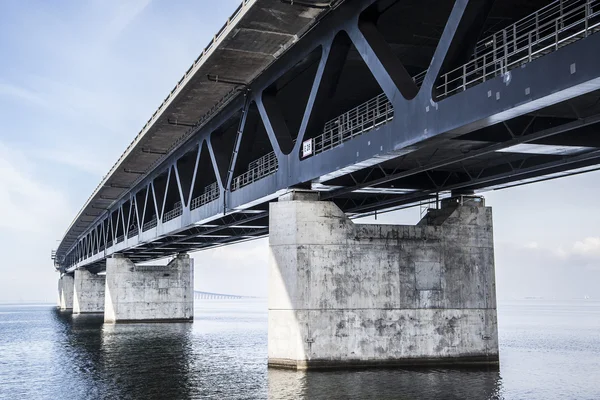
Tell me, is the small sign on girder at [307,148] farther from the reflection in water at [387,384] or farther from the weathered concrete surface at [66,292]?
the weathered concrete surface at [66,292]

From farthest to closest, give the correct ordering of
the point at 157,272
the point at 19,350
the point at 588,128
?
1. the point at 157,272
2. the point at 19,350
3. the point at 588,128

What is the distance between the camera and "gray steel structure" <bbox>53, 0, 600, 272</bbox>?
56.7 ft

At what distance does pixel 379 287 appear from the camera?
100 feet

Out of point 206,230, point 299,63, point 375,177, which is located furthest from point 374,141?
point 206,230

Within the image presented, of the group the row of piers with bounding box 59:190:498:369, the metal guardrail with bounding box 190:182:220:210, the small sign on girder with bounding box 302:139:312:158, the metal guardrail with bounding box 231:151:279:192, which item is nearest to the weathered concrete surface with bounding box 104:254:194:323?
the metal guardrail with bounding box 190:182:220:210

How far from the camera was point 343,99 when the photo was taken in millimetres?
36406

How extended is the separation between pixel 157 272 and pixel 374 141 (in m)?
57.7

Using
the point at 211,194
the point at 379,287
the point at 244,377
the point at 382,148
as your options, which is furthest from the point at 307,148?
the point at 211,194

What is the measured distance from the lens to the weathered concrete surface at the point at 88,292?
119750 millimetres

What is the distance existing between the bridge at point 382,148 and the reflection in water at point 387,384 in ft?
4.73

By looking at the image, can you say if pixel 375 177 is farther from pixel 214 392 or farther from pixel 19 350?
pixel 19 350

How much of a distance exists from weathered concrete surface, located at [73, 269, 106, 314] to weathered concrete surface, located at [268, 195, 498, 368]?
96696mm

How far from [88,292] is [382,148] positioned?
10715 centimetres

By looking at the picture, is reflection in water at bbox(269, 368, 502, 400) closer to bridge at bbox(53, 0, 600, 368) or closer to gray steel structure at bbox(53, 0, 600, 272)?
bridge at bbox(53, 0, 600, 368)
